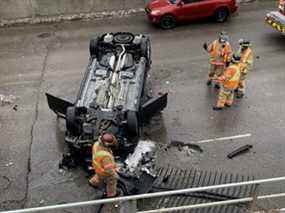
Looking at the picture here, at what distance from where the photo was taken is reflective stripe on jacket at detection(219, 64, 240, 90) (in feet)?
35.6

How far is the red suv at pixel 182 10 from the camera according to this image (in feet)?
50.6

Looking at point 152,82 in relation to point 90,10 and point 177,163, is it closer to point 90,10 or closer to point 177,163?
point 177,163

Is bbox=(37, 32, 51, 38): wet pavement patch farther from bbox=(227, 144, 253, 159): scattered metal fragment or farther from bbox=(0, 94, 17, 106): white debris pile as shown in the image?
bbox=(227, 144, 253, 159): scattered metal fragment

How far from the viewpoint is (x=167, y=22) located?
1561 centimetres

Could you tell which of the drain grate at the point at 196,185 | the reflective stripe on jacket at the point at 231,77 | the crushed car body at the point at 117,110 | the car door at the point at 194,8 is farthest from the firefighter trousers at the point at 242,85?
the car door at the point at 194,8

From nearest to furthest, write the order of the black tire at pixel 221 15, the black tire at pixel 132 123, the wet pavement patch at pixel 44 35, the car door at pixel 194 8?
the black tire at pixel 132 123 → the car door at pixel 194 8 → the wet pavement patch at pixel 44 35 → the black tire at pixel 221 15

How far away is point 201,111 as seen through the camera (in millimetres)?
11352

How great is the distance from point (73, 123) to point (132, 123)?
121 cm

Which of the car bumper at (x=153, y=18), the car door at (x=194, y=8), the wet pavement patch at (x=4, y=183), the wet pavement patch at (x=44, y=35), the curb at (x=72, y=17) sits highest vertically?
the car door at (x=194, y=8)

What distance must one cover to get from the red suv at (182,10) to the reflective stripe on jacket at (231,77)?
203 inches

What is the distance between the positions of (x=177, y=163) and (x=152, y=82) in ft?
11.8

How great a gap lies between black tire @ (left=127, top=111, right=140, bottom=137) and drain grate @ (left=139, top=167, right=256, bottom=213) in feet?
3.21

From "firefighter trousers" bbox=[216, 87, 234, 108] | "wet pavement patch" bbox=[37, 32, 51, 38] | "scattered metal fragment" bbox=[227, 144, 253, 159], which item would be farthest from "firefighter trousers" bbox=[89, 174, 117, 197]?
"wet pavement patch" bbox=[37, 32, 51, 38]

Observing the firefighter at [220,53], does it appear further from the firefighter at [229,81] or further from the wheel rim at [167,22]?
the wheel rim at [167,22]
